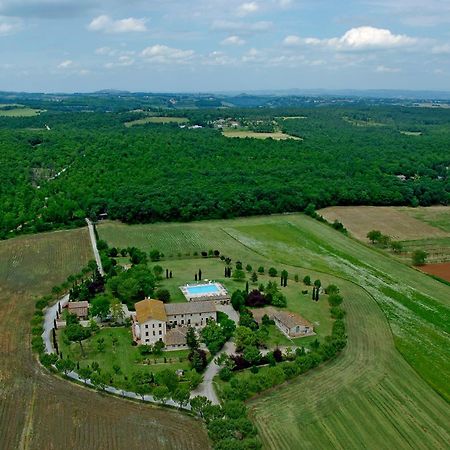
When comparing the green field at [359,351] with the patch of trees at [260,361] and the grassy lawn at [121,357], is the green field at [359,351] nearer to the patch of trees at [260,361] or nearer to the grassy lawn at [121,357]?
the patch of trees at [260,361]

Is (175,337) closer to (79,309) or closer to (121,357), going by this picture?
(121,357)

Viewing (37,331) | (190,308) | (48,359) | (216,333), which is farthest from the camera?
(190,308)

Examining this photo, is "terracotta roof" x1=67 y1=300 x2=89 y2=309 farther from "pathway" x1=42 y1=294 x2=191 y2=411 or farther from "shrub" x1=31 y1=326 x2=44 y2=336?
"shrub" x1=31 y1=326 x2=44 y2=336

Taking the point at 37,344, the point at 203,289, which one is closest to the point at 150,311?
the point at 37,344

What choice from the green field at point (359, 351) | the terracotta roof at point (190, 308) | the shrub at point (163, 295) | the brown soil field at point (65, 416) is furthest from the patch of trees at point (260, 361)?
the shrub at point (163, 295)

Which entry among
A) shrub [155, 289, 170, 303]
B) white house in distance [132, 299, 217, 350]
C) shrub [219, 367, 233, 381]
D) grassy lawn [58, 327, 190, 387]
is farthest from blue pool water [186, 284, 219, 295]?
shrub [219, 367, 233, 381]

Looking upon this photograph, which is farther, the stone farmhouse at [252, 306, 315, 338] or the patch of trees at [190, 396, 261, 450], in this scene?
the stone farmhouse at [252, 306, 315, 338]
